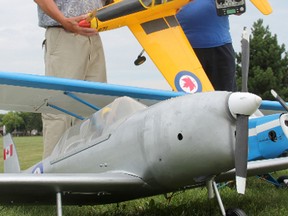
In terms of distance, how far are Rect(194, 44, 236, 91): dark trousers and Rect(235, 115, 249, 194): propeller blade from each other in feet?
8.81

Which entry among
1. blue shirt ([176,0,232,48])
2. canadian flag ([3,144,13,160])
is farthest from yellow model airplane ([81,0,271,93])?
canadian flag ([3,144,13,160])

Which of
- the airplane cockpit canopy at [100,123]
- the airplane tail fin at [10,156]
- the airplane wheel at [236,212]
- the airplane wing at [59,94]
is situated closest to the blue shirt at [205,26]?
the airplane wing at [59,94]

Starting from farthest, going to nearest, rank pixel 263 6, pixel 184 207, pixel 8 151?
pixel 263 6
pixel 8 151
pixel 184 207

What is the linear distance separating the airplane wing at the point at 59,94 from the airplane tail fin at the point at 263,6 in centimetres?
174

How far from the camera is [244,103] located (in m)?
2.46

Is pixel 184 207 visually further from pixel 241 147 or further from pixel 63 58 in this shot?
pixel 63 58

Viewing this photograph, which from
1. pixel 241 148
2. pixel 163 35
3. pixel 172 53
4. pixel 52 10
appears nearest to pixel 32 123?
pixel 163 35

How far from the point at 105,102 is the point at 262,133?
1.57m

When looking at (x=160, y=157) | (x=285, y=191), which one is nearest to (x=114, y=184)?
(x=160, y=157)

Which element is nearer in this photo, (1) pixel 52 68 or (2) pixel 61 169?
(2) pixel 61 169

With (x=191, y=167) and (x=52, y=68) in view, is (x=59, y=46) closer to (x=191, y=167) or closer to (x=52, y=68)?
(x=52, y=68)

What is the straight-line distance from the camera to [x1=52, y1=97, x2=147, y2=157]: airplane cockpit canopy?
3236mm

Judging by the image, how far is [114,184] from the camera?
2.94m

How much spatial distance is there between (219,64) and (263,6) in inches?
37.0
